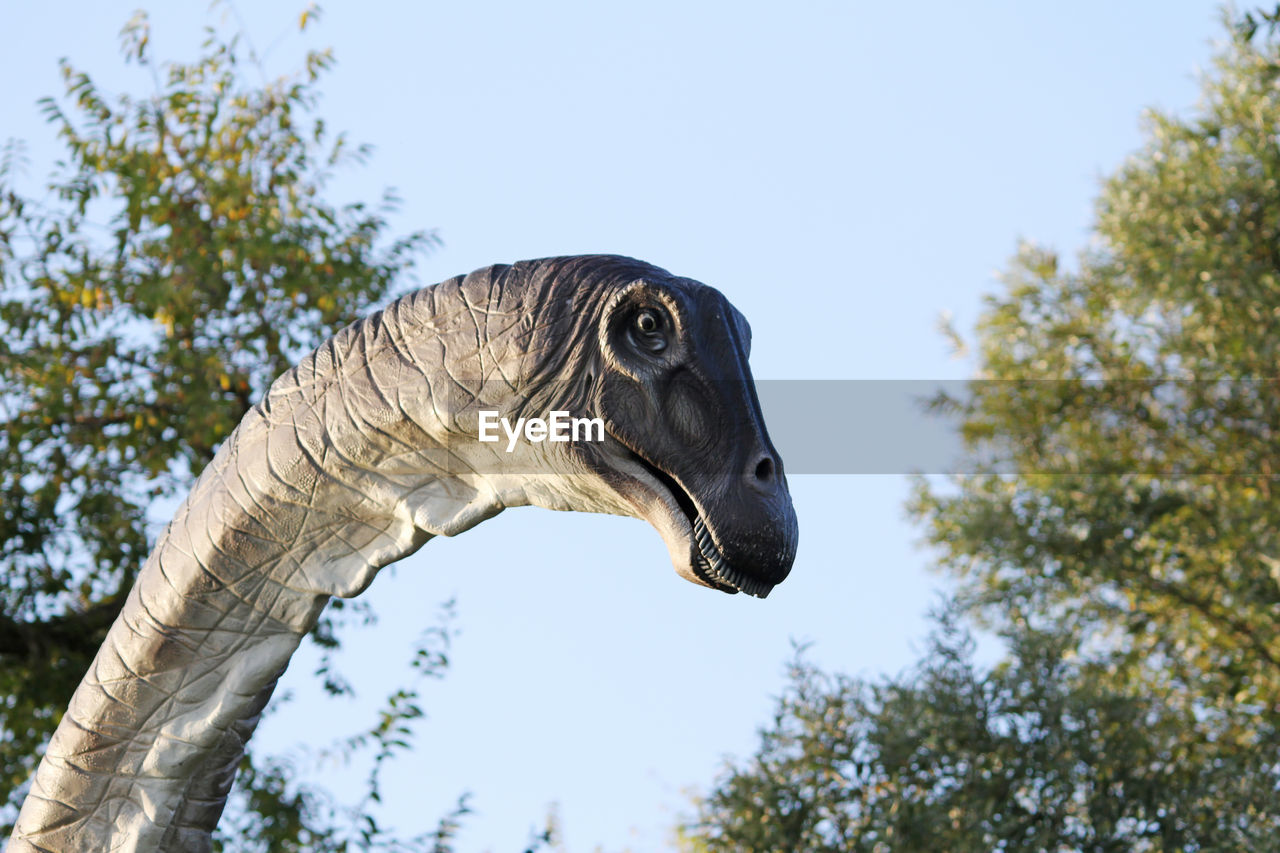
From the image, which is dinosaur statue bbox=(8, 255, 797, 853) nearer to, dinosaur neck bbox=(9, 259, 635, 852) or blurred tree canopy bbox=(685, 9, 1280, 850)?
dinosaur neck bbox=(9, 259, 635, 852)

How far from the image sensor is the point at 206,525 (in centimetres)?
290

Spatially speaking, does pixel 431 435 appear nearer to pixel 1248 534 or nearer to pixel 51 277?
pixel 51 277

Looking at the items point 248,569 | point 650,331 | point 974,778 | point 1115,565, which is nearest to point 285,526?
point 248,569

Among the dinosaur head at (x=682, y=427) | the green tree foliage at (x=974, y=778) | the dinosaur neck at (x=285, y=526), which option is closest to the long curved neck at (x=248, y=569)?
the dinosaur neck at (x=285, y=526)

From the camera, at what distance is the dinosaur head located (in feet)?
7.91

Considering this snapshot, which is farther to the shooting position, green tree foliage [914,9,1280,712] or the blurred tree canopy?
green tree foliage [914,9,1280,712]

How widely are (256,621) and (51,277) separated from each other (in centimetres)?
600

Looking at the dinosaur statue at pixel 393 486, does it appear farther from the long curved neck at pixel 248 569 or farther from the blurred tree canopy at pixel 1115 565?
the blurred tree canopy at pixel 1115 565

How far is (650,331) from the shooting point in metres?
2.51

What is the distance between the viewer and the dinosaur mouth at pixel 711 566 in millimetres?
2398

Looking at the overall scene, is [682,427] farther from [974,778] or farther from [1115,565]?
[1115,565]

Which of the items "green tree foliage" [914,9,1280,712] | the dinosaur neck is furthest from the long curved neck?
"green tree foliage" [914,9,1280,712]

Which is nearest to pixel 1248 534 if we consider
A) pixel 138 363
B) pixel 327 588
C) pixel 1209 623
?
pixel 1209 623

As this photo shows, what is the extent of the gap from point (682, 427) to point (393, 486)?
0.59 metres
